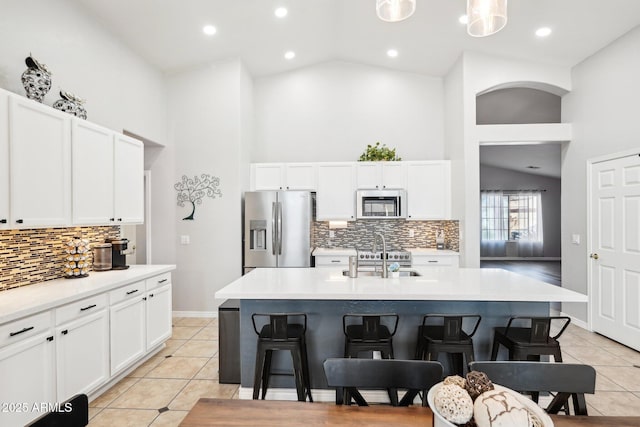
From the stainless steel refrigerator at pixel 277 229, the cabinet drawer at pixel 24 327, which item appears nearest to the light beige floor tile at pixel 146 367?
the cabinet drawer at pixel 24 327

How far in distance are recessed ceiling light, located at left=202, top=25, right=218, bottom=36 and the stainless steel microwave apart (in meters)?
2.95

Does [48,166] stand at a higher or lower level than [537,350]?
higher

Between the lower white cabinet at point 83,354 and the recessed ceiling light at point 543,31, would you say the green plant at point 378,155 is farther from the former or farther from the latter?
the lower white cabinet at point 83,354

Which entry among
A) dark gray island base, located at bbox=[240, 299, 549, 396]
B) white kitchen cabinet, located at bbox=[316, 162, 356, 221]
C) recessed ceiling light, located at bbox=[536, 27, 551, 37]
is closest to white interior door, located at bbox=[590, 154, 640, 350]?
recessed ceiling light, located at bbox=[536, 27, 551, 37]

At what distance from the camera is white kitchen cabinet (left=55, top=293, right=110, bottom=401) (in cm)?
238

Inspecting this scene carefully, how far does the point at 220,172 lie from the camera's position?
5074 mm

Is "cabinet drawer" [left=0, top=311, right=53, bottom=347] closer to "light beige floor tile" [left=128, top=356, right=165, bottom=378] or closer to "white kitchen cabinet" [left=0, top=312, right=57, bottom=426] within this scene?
"white kitchen cabinet" [left=0, top=312, right=57, bottom=426]

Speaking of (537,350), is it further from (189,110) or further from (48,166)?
(189,110)

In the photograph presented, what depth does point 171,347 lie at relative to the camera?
3955 mm

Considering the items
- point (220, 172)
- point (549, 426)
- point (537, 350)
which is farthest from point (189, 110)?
point (549, 426)

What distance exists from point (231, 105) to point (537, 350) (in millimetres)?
4655

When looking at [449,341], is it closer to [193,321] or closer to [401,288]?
[401,288]

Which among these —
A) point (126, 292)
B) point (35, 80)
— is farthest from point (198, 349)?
point (35, 80)

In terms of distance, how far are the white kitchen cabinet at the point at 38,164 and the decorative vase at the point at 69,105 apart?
0.23m
